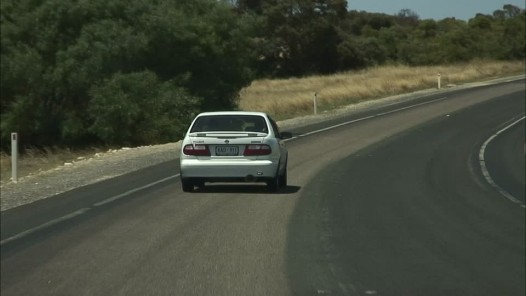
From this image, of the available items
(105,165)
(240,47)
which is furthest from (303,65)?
(105,165)

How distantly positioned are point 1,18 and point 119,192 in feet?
61.5

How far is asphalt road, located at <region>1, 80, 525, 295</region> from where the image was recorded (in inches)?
329

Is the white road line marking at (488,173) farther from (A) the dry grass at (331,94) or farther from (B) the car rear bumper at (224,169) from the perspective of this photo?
(A) the dry grass at (331,94)

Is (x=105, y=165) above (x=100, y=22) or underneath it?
underneath

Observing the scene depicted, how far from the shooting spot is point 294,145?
26.2m

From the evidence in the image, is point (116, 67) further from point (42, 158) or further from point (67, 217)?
point (67, 217)

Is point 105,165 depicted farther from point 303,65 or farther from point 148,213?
point 303,65

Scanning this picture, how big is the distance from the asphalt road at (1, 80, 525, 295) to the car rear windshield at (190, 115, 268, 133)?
1.22 m

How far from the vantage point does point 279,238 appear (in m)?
10.9

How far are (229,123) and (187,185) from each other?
1552mm

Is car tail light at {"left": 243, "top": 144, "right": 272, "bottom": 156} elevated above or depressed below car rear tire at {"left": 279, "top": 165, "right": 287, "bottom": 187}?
above

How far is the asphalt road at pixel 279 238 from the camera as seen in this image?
8.36 meters

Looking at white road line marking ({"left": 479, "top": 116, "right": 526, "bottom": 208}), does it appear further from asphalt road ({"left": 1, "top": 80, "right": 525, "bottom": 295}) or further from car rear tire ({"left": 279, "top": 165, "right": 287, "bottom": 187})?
car rear tire ({"left": 279, "top": 165, "right": 287, "bottom": 187})

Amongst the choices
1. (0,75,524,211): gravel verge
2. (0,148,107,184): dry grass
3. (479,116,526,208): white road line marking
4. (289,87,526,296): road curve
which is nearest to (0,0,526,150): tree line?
(0,148,107,184): dry grass
